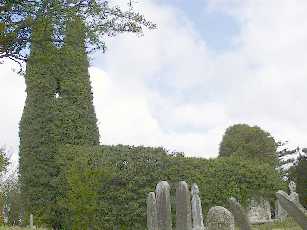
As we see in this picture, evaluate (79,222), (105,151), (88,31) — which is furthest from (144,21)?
(105,151)

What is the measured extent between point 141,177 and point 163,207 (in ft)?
21.4

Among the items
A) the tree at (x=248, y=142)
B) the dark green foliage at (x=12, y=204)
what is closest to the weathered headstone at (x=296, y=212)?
the dark green foliage at (x=12, y=204)

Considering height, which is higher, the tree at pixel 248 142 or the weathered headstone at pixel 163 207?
the tree at pixel 248 142

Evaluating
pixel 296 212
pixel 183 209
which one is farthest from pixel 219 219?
pixel 183 209

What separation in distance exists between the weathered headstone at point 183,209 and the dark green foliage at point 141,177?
4818mm

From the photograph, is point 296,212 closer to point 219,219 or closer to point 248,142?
point 219,219

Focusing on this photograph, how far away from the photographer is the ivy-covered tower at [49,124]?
2678cm

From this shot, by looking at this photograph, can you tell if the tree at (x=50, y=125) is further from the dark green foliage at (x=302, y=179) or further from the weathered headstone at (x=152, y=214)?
the dark green foliage at (x=302, y=179)

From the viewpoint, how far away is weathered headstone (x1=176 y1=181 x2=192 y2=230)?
16469 millimetres

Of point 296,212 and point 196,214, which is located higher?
point 196,214

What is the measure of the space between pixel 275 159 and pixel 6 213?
2288cm

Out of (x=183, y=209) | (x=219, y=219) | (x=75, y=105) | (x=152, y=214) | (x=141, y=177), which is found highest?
(x=75, y=105)

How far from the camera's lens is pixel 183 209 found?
16.5 meters

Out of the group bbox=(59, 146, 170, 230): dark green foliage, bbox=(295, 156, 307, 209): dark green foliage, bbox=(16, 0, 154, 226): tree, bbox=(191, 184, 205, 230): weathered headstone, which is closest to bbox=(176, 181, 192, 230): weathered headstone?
bbox=(191, 184, 205, 230): weathered headstone
